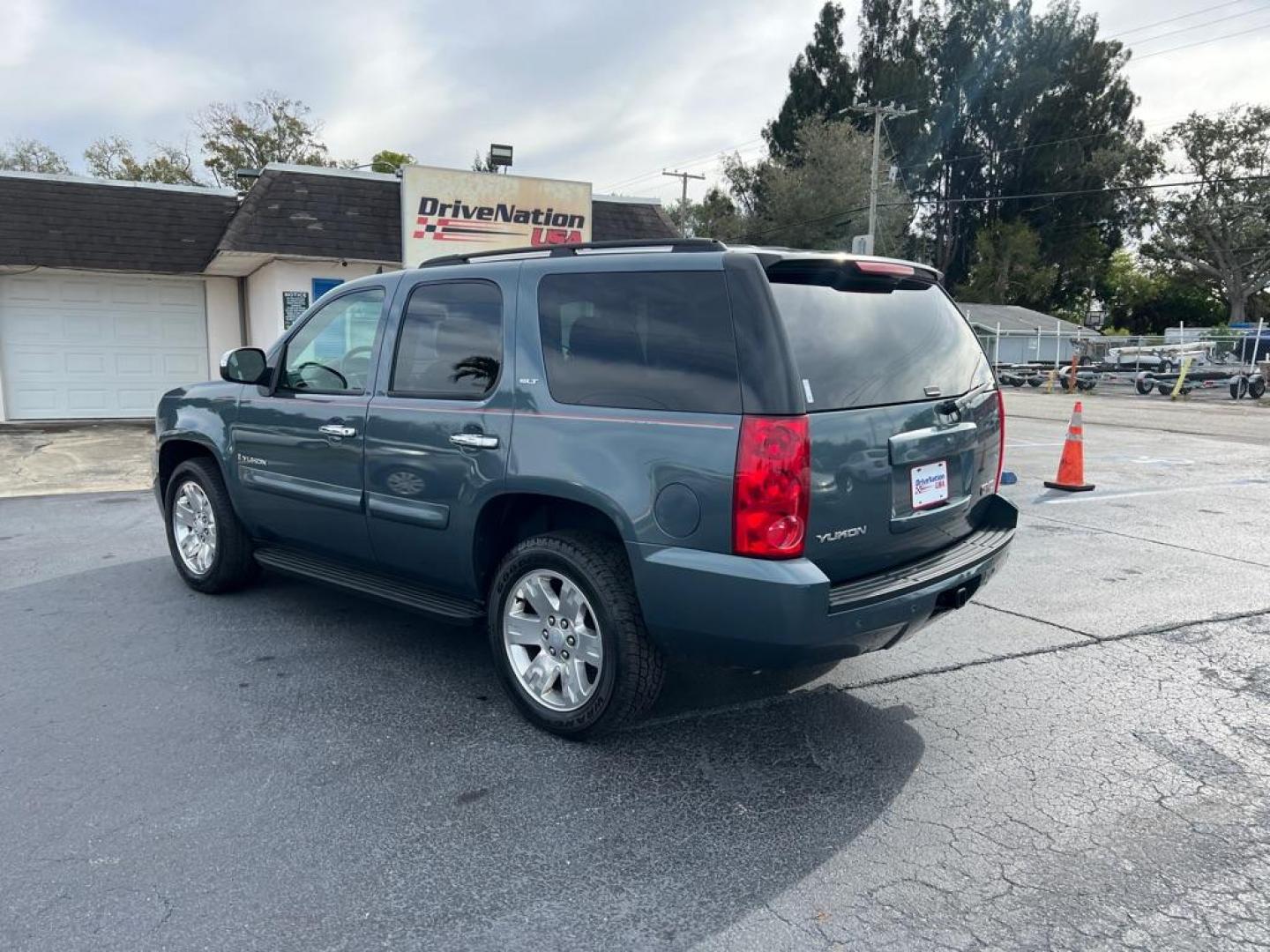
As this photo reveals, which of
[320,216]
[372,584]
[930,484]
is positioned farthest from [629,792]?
[320,216]

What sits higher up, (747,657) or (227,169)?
(227,169)

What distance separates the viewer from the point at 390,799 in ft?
10.4

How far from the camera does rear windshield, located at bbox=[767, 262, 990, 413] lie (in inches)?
127

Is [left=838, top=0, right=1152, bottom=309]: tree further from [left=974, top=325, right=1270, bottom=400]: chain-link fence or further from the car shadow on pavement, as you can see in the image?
the car shadow on pavement

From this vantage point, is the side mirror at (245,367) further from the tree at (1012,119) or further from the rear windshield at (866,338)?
the tree at (1012,119)

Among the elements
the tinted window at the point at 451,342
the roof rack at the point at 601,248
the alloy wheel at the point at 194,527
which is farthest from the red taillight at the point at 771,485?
the alloy wheel at the point at 194,527

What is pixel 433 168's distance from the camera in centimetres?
1431

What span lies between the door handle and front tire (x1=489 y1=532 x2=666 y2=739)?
0.44m

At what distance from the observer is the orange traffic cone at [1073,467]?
9.47 metres

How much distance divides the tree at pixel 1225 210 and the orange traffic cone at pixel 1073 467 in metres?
47.9

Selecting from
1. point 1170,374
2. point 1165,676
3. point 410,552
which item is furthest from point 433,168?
point 1170,374

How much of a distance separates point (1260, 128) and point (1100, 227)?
30.5 ft

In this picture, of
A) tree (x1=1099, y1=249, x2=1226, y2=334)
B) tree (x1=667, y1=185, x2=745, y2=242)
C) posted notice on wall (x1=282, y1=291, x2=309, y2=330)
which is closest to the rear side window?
posted notice on wall (x1=282, y1=291, x2=309, y2=330)

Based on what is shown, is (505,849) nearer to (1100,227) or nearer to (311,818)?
(311,818)
